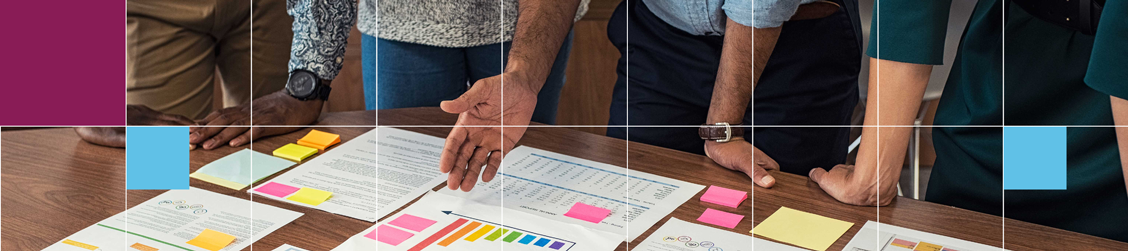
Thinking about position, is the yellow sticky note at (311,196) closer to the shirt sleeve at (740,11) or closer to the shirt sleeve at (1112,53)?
the shirt sleeve at (740,11)

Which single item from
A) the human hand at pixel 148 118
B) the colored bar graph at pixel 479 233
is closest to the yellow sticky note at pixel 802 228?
the colored bar graph at pixel 479 233

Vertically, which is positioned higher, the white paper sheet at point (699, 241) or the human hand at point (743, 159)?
the human hand at point (743, 159)

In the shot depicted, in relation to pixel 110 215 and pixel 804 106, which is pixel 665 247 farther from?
pixel 110 215

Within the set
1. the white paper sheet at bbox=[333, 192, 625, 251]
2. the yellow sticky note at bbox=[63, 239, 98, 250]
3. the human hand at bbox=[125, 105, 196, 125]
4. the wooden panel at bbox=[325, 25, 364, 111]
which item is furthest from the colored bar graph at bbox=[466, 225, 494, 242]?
the wooden panel at bbox=[325, 25, 364, 111]

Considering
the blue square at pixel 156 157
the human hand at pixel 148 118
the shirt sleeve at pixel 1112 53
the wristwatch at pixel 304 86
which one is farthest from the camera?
the wristwatch at pixel 304 86

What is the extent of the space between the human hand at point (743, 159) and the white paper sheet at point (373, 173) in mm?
461

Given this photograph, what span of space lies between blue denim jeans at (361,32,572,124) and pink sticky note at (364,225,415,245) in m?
0.78

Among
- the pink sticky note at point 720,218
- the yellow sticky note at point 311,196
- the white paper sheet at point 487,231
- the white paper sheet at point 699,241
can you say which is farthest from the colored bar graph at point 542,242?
the yellow sticky note at point 311,196

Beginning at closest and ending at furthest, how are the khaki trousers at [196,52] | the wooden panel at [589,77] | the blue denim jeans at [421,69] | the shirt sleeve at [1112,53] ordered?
the shirt sleeve at [1112,53] → the khaki trousers at [196,52] → the blue denim jeans at [421,69] → the wooden panel at [589,77]

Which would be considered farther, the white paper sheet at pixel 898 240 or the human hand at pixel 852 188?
the human hand at pixel 852 188

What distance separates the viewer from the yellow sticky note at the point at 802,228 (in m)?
0.92

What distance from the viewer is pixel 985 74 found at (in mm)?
1075

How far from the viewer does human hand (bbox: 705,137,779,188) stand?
1.11 m

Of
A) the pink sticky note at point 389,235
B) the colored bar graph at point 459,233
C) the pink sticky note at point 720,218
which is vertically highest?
the pink sticky note at point 720,218
